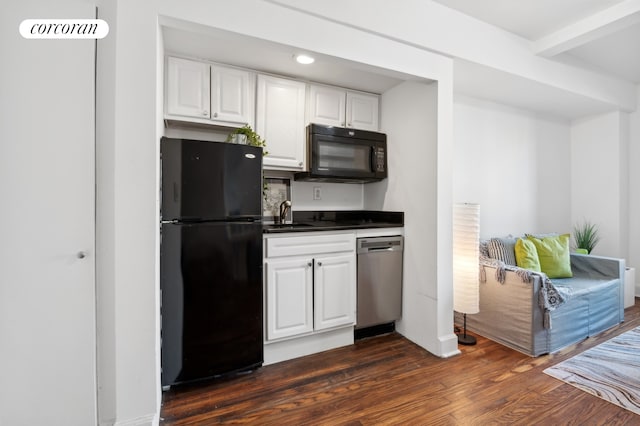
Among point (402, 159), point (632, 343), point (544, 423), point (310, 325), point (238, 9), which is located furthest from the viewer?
point (402, 159)

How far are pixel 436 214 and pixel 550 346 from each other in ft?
4.31

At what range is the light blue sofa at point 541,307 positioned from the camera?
7.36ft

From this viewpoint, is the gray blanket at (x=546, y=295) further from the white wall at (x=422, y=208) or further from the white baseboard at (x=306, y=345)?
the white baseboard at (x=306, y=345)

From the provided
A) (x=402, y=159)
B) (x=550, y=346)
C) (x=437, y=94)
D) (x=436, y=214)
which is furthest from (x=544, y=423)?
(x=437, y=94)

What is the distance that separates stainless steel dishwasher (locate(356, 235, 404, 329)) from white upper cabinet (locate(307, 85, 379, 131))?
1.10 meters

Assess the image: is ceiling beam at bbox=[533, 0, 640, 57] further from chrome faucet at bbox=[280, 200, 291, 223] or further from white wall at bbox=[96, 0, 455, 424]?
white wall at bbox=[96, 0, 455, 424]

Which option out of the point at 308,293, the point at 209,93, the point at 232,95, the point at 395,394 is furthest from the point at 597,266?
the point at 209,93

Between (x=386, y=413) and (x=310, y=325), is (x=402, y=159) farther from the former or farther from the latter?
(x=386, y=413)

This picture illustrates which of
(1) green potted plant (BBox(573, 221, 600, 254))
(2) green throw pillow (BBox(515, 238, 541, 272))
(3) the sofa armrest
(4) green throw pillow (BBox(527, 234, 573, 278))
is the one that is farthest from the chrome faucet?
(1) green potted plant (BBox(573, 221, 600, 254))

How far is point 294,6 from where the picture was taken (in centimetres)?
176

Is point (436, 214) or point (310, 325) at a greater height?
point (436, 214)

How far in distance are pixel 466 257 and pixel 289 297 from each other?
1.44m

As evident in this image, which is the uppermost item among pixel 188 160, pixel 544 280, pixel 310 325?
pixel 188 160
